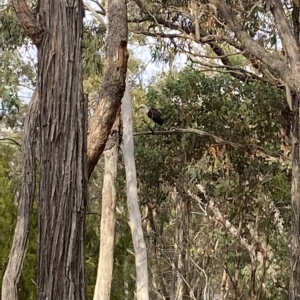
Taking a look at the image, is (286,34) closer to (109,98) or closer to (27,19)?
(109,98)

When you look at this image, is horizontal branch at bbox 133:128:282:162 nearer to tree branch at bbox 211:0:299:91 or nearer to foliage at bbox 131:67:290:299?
foliage at bbox 131:67:290:299

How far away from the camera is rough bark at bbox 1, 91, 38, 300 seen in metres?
4.74

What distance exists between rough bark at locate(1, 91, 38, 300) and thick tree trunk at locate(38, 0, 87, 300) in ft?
5.27

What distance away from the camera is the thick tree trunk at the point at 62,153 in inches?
116

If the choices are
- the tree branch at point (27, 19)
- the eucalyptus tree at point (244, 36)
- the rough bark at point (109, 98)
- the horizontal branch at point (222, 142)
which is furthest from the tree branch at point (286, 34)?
the tree branch at point (27, 19)

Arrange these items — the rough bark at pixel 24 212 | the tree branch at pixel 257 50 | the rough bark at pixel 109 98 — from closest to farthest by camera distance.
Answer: the rough bark at pixel 109 98, the rough bark at pixel 24 212, the tree branch at pixel 257 50

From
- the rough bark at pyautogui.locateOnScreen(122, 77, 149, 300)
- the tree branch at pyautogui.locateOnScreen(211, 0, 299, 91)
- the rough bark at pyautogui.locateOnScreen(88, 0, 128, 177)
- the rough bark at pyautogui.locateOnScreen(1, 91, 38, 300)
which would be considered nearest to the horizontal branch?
the rough bark at pyautogui.locateOnScreen(122, 77, 149, 300)

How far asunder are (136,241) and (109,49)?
3.90 m

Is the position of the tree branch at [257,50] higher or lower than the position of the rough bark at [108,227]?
higher

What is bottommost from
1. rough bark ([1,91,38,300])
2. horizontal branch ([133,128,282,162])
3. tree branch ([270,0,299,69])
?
rough bark ([1,91,38,300])

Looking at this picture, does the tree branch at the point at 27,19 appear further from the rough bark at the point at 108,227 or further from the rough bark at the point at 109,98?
the rough bark at the point at 108,227

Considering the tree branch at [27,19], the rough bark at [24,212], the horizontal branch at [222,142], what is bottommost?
the rough bark at [24,212]

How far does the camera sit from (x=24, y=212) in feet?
15.7

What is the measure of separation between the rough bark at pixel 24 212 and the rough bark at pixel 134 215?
280cm
